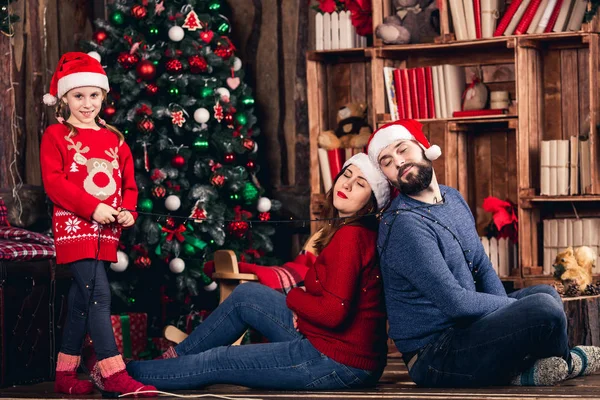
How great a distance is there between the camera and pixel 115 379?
3.79 m

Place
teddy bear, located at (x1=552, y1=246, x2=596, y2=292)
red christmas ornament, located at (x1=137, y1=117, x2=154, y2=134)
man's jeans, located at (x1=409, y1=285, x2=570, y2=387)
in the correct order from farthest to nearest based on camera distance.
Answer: red christmas ornament, located at (x1=137, y1=117, x2=154, y2=134) < teddy bear, located at (x1=552, y1=246, x2=596, y2=292) < man's jeans, located at (x1=409, y1=285, x2=570, y2=387)

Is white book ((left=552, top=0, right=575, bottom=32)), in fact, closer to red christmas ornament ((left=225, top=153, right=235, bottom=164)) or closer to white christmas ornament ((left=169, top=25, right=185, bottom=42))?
red christmas ornament ((left=225, top=153, right=235, bottom=164))

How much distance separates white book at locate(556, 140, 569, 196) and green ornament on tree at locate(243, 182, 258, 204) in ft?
5.44

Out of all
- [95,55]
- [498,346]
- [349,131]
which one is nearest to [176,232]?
[95,55]

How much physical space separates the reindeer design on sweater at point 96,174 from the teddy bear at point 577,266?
215cm

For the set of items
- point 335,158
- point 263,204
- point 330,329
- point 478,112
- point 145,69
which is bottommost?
point 330,329

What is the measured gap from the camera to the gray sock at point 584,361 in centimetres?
378

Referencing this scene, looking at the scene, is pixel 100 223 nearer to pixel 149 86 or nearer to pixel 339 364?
pixel 339 364

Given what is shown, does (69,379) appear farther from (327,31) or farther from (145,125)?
(327,31)

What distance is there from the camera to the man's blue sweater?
341cm

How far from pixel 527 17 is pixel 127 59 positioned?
2.12 metres

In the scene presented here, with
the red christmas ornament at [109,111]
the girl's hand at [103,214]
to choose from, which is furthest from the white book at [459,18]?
the girl's hand at [103,214]

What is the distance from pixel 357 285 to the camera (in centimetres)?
355

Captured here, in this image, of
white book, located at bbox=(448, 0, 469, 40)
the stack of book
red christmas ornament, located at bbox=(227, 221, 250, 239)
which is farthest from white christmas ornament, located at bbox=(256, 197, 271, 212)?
the stack of book
